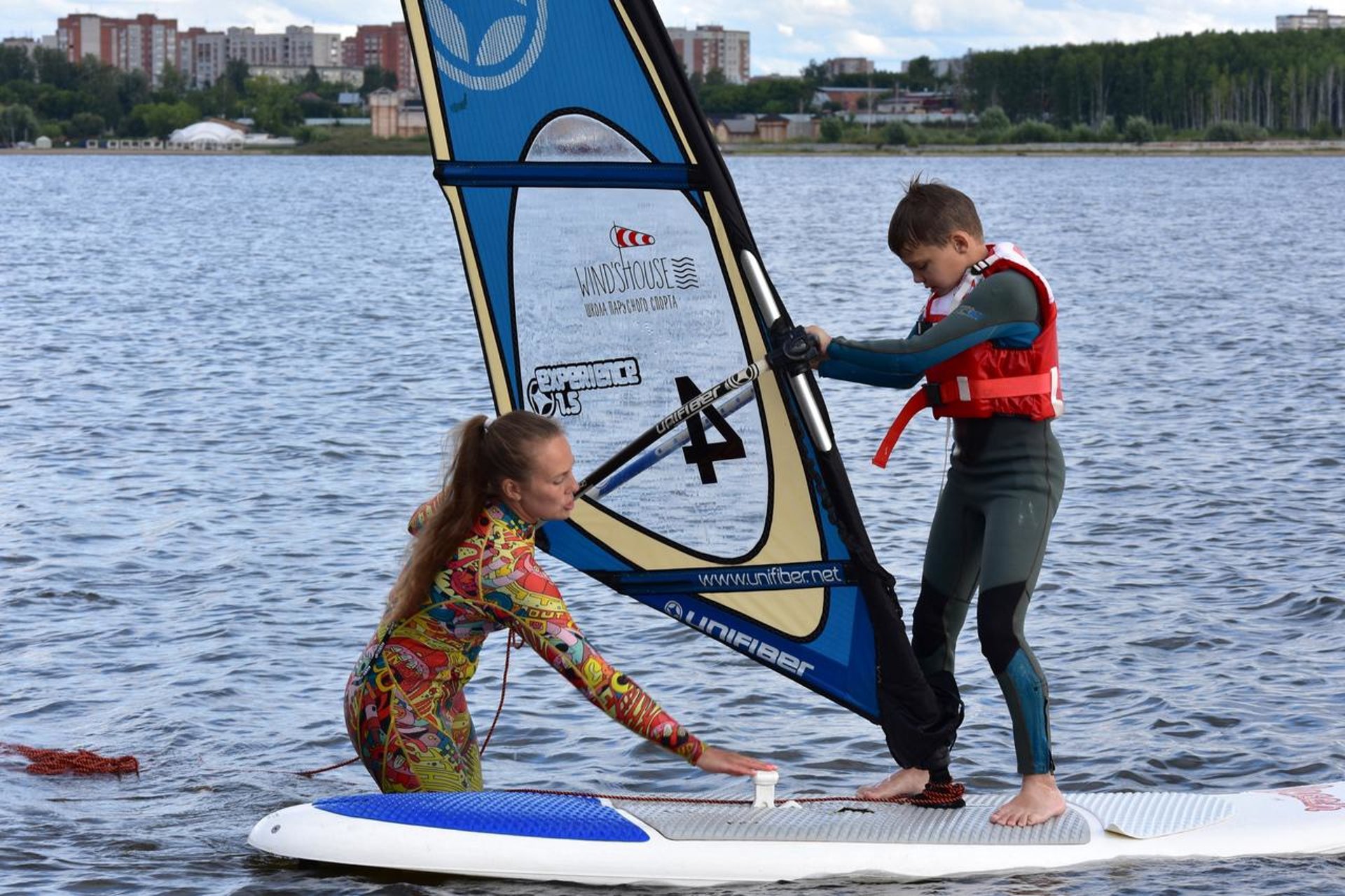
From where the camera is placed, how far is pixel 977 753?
6.18 meters

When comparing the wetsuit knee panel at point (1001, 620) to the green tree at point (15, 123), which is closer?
the wetsuit knee panel at point (1001, 620)

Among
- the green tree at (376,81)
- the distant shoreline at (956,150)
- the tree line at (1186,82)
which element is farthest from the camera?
the green tree at (376,81)

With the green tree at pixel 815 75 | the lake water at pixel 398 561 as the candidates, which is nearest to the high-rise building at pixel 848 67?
the green tree at pixel 815 75

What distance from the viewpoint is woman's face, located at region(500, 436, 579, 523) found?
3992 millimetres

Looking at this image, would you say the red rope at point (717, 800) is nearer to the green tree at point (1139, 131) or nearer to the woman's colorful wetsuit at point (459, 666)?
the woman's colorful wetsuit at point (459, 666)

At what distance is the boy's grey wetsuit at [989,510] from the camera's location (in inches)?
165

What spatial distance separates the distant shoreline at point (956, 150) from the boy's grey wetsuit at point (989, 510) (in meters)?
110

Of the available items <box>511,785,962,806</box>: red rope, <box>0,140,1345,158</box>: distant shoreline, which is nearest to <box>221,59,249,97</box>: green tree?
<box>0,140,1345,158</box>: distant shoreline

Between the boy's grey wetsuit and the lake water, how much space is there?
0.57 metres

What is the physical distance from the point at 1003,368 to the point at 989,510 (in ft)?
1.23

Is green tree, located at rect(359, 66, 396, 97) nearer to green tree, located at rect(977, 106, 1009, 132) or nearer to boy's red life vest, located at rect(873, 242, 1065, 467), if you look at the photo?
green tree, located at rect(977, 106, 1009, 132)

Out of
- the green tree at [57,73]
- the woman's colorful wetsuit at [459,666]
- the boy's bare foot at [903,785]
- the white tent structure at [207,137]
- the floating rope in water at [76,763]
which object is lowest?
the floating rope in water at [76,763]

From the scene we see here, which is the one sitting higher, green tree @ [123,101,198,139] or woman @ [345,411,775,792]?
green tree @ [123,101,198,139]

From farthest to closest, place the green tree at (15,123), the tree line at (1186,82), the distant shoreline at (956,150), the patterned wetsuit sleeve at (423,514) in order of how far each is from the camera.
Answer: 1. the green tree at (15,123)
2. the tree line at (1186,82)
3. the distant shoreline at (956,150)
4. the patterned wetsuit sleeve at (423,514)
